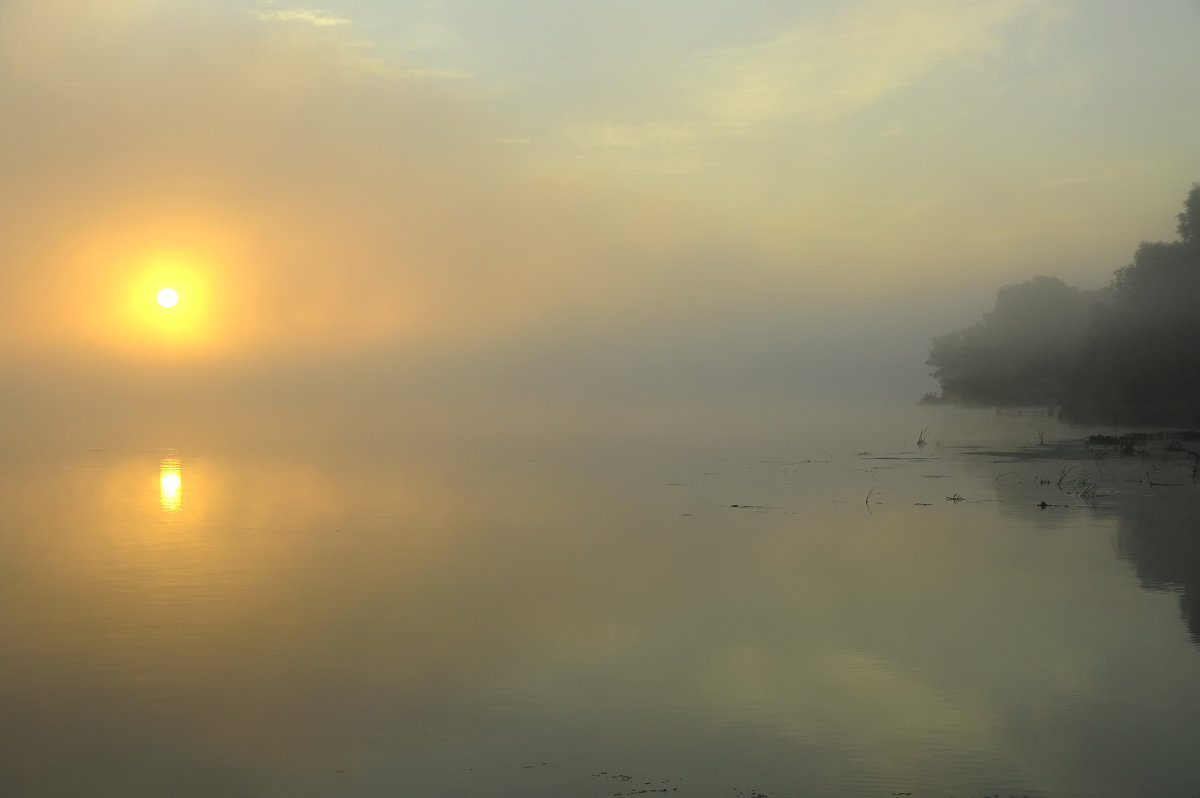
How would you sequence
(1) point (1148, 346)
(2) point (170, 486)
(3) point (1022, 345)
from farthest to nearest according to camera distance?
(3) point (1022, 345) < (1) point (1148, 346) < (2) point (170, 486)

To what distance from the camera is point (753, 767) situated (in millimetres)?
10016

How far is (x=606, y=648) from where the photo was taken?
14477 millimetres

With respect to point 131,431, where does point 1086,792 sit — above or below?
below

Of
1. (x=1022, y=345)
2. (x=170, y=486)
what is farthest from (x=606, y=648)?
(x=1022, y=345)

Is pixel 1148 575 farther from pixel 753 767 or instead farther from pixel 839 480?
pixel 839 480

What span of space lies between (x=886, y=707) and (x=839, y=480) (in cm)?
2605

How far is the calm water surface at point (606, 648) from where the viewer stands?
33.2ft

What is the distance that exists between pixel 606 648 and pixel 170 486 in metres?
26.8

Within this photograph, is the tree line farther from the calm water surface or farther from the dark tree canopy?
the calm water surface

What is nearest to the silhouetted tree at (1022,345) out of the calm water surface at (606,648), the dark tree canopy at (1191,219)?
the dark tree canopy at (1191,219)

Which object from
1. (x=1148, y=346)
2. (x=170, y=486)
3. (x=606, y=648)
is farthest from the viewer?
(x=1148, y=346)

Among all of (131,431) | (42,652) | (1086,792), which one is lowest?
(1086,792)

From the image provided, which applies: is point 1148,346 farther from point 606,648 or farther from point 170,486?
point 606,648

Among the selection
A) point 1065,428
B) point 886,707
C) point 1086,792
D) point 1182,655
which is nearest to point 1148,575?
point 1182,655
